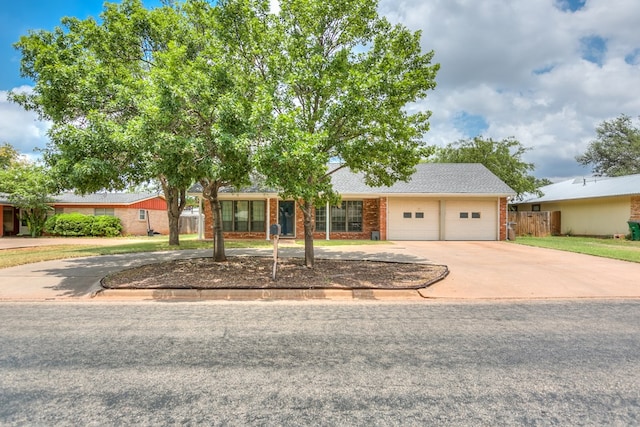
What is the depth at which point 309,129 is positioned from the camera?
9094 millimetres

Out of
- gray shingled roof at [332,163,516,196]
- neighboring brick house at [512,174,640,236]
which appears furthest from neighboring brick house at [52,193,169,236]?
neighboring brick house at [512,174,640,236]

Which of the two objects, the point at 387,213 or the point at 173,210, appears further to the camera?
the point at 387,213

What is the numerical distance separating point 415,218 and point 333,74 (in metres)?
14.4

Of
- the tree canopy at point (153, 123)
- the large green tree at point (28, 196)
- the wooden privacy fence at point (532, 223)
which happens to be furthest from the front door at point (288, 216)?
the large green tree at point (28, 196)

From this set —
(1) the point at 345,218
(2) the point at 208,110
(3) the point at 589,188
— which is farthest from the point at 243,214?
(3) the point at 589,188

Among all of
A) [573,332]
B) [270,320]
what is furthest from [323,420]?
[573,332]

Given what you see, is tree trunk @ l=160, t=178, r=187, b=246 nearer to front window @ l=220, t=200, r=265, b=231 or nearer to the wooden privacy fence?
front window @ l=220, t=200, r=265, b=231

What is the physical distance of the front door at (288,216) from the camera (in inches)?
840

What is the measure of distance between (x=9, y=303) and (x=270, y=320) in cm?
541

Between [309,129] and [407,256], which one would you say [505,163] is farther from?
[309,129]

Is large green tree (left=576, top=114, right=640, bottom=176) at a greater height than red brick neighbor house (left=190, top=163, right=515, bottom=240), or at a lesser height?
greater

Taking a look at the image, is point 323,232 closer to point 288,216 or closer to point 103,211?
point 288,216

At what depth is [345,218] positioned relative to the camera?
2161cm

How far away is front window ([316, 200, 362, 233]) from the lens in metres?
21.6
